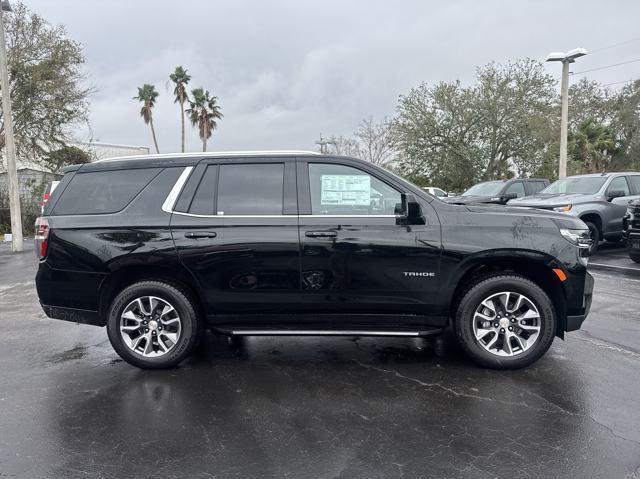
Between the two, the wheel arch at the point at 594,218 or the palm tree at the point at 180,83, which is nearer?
the wheel arch at the point at 594,218

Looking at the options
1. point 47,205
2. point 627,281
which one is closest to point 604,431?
point 47,205

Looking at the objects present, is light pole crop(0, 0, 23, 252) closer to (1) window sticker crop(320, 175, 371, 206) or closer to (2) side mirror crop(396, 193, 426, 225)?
(1) window sticker crop(320, 175, 371, 206)

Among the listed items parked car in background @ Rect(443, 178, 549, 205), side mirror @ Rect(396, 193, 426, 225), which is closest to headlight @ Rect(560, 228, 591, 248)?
side mirror @ Rect(396, 193, 426, 225)

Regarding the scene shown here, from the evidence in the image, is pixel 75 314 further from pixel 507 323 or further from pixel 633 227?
pixel 633 227

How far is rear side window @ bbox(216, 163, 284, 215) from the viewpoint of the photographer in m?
4.52

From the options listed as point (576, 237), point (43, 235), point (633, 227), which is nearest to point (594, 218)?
point (633, 227)

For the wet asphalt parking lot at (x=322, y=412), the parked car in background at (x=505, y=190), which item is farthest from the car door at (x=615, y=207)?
the wet asphalt parking lot at (x=322, y=412)

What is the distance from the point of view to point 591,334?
5.53 meters

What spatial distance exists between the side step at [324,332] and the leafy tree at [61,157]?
20.4 meters

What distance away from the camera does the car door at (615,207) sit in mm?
11375

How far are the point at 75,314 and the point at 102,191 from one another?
3.76 feet

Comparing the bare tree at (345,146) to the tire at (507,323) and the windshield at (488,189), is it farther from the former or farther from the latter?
the tire at (507,323)

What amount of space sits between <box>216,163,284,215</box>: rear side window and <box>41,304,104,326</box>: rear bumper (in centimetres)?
150

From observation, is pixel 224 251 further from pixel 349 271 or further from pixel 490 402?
pixel 490 402
